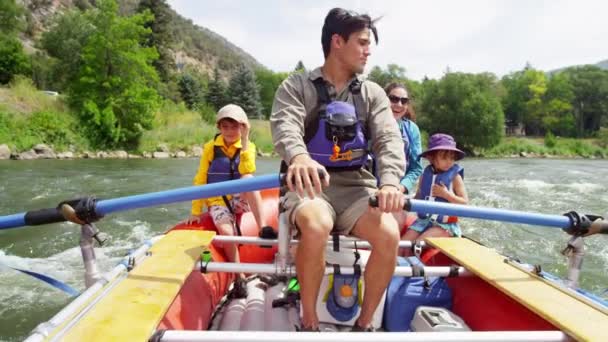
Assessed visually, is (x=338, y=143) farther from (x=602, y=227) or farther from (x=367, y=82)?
(x=602, y=227)

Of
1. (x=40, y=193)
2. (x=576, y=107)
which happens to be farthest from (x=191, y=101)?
(x=576, y=107)

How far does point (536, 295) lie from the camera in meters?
1.55

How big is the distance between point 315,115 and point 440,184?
1491 mm

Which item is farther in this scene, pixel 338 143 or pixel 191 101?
pixel 191 101

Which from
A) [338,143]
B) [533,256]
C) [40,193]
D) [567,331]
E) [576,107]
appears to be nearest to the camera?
[567,331]

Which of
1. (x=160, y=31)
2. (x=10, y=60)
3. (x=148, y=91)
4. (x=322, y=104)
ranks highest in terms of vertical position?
(x=160, y=31)

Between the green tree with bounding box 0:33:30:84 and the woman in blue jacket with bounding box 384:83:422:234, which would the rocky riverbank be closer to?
Answer: the green tree with bounding box 0:33:30:84

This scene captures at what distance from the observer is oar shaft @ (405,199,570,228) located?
5.58 feet

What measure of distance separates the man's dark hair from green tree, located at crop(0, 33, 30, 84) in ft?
96.0

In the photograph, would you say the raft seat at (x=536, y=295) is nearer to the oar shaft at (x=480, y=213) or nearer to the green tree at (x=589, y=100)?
the oar shaft at (x=480, y=213)

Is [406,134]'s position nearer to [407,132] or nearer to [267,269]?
[407,132]

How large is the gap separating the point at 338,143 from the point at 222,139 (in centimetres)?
156

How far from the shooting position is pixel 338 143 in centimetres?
187

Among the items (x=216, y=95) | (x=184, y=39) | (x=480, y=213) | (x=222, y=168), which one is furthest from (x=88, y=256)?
(x=184, y=39)
